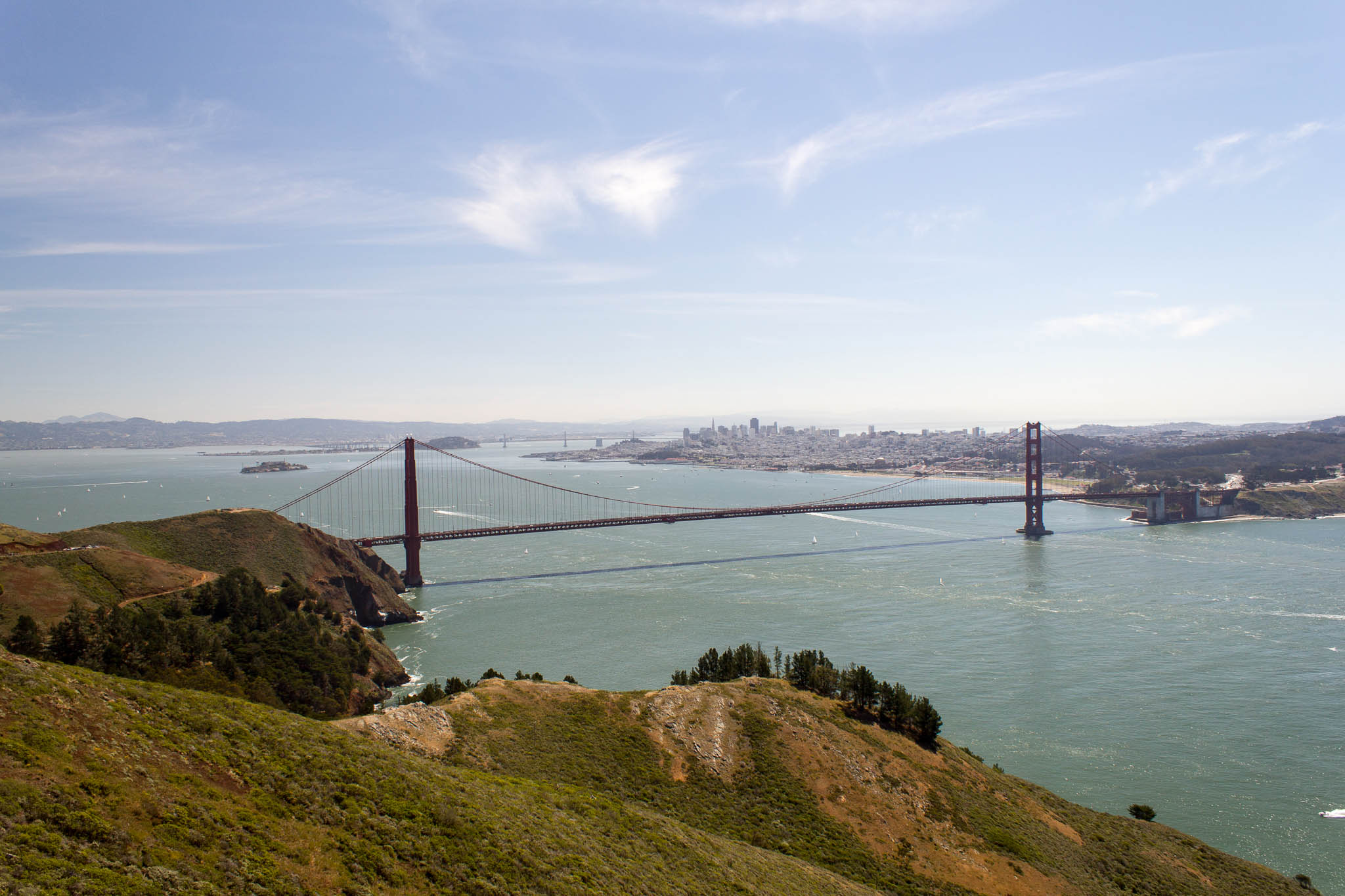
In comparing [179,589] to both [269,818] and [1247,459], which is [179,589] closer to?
[269,818]

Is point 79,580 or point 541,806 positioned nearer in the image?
point 541,806

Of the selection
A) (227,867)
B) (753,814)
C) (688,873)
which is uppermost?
(227,867)

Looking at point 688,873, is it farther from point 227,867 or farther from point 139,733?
point 139,733

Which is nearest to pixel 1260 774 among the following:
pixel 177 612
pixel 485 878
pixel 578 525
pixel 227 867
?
pixel 485 878

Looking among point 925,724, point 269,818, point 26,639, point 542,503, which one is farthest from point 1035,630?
point 542,503

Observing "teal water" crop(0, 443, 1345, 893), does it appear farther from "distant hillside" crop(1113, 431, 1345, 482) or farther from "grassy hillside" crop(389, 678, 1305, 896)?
"distant hillside" crop(1113, 431, 1345, 482)

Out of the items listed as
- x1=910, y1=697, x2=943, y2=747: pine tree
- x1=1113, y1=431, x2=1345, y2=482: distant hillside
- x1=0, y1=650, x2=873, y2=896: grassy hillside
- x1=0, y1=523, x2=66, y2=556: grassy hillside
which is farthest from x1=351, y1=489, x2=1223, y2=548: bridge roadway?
x1=0, y1=650, x2=873, y2=896: grassy hillside

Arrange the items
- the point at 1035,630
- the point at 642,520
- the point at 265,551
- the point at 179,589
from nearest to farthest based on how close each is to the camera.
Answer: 1. the point at 179,589
2. the point at 1035,630
3. the point at 265,551
4. the point at 642,520

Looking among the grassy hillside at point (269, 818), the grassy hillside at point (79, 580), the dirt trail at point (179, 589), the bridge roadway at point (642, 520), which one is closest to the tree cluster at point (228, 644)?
the dirt trail at point (179, 589)
